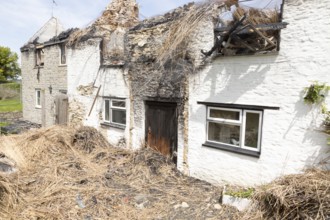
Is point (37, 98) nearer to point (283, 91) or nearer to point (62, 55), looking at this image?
point (62, 55)

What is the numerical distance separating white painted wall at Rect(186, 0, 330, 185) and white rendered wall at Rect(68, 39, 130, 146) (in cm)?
405

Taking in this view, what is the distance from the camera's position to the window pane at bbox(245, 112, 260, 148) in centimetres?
557

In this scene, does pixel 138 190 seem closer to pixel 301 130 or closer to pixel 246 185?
pixel 246 185

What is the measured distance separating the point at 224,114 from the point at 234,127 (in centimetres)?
43

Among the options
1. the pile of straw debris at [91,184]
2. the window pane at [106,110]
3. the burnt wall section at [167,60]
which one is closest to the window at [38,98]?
the pile of straw debris at [91,184]

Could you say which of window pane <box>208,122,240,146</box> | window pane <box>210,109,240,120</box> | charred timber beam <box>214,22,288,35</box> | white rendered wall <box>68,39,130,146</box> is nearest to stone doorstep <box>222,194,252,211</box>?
window pane <box>208,122,240,146</box>

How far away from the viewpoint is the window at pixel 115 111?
906cm

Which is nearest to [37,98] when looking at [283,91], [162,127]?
[162,127]

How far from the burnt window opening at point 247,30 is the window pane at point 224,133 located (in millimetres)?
1910

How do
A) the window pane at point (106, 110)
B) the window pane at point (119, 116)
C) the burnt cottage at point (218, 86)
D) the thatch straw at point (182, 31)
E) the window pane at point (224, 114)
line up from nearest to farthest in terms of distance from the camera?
1. the burnt cottage at point (218, 86)
2. the window pane at point (224, 114)
3. the thatch straw at point (182, 31)
4. the window pane at point (119, 116)
5. the window pane at point (106, 110)

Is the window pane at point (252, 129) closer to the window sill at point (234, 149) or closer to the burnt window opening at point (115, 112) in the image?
the window sill at point (234, 149)

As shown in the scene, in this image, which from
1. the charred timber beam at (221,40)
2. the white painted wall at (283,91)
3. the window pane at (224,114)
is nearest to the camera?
the white painted wall at (283,91)

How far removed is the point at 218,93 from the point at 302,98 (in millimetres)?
1952

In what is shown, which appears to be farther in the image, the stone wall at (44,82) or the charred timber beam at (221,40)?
the stone wall at (44,82)
